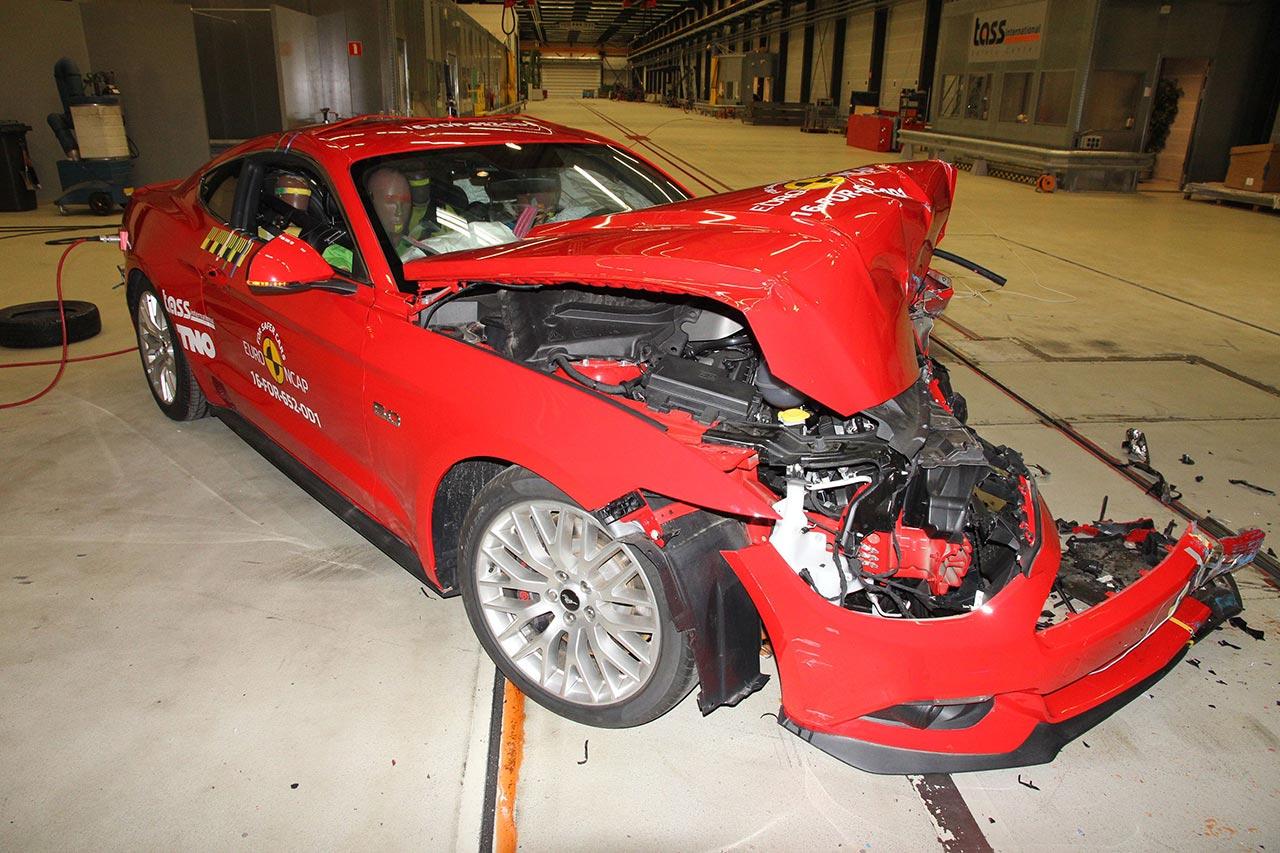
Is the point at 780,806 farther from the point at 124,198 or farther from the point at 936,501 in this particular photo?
the point at 124,198

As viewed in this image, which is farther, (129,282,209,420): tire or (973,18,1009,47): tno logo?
(973,18,1009,47): tno logo

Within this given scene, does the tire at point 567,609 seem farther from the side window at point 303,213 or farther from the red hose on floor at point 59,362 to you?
the red hose on floor at point 59,362

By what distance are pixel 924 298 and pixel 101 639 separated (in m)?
3.00

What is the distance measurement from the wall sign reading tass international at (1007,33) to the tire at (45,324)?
1534 cm

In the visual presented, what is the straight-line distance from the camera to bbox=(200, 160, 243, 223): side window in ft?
11.1

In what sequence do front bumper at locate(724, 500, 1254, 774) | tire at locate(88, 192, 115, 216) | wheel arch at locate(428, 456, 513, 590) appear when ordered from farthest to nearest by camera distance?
tire at locate(88, 192, 115, 216) < wheel arch at locate(428, 456, 513, 590) < front bumper at locate(724, 500, 1254, 774)

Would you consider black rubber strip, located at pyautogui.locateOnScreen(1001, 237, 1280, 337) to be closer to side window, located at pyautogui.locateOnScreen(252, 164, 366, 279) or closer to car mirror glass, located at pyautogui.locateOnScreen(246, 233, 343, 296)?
side window, located at pyautogui.locateOnScreen(252, 164, 366, 279)

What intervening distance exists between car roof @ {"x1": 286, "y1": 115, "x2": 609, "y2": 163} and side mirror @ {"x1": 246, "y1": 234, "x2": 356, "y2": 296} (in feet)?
1.61

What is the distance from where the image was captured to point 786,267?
191 centimetres

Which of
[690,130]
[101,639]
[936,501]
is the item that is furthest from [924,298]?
[690,130]

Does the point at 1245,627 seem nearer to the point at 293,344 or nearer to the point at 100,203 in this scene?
the point at 293,344

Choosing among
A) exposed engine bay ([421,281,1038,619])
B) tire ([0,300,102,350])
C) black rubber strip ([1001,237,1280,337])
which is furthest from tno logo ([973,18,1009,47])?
exposed engine bay ([421,281,1038,619])

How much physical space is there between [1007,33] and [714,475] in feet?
56.5

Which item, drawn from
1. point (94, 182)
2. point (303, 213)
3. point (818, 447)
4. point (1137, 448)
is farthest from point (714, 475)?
point (94, 182)
